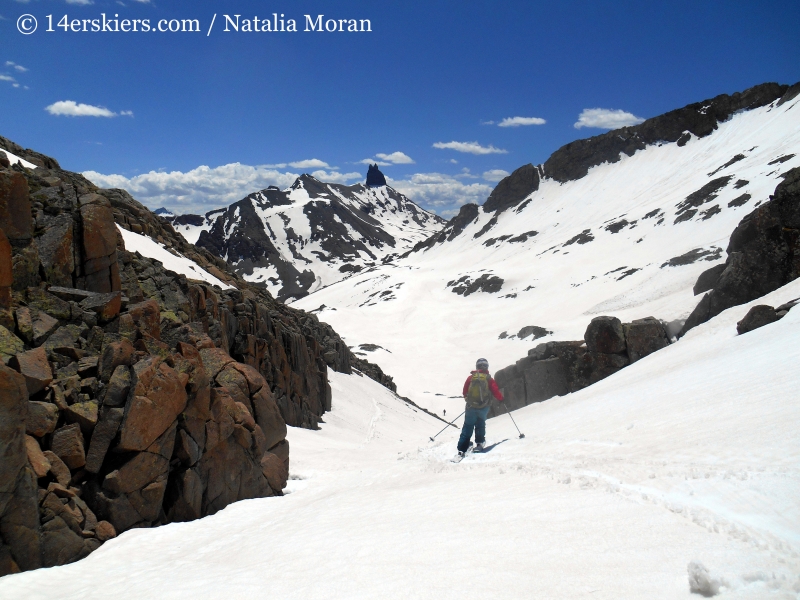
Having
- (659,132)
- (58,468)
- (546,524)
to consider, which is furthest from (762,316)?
(659,132)

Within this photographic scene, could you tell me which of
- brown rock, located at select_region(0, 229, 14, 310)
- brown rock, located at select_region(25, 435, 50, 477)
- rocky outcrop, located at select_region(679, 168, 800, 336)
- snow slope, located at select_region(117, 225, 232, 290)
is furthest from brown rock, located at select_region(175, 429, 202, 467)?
rocky outcrop, located at select_region(679, 168, 800, 336)

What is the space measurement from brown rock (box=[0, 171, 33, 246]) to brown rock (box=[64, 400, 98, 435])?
173 inches

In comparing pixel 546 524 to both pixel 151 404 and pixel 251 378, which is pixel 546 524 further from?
pixel 251 378

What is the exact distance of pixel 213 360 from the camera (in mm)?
13031

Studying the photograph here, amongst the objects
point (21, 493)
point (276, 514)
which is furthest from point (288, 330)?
point (21, 493)

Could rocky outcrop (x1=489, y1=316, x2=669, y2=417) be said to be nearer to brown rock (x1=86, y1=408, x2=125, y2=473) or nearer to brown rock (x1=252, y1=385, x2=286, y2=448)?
brown rock (x1=252, y1=385, x2=286, y2=448)

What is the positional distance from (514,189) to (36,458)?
5935 inches

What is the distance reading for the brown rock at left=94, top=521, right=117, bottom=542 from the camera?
8.39m

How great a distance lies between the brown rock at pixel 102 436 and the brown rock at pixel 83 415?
113 mm

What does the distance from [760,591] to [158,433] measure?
373 inches

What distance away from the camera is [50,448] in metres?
8.47

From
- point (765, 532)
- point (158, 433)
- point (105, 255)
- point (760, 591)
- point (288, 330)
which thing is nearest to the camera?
point (760, 591)

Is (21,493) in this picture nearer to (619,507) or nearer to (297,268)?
(619,507)

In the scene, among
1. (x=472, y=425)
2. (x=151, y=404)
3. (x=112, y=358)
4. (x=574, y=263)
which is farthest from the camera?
(x=574, y=263)
